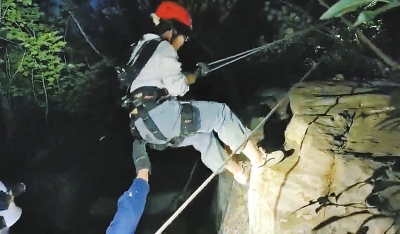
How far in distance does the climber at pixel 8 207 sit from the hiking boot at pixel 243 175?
27.4 inches

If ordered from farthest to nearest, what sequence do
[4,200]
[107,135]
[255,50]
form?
[255,50]
[107,135]
[4,200]

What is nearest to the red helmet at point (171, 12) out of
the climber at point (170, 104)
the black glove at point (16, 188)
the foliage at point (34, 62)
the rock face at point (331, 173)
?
the climber at point (170, 104)

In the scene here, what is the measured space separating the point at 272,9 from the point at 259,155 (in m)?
0.56

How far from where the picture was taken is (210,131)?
1342 millimetres

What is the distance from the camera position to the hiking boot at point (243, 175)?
140 centimetres

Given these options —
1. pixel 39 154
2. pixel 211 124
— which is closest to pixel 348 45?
pixel 211 124

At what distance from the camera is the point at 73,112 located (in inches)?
52.7

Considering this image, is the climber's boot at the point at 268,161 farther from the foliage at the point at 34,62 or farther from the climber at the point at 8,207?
the climber at the point at 8,207

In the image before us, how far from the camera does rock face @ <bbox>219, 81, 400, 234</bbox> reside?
1182 mm

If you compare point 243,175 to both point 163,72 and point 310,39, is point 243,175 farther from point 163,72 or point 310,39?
point 310,39

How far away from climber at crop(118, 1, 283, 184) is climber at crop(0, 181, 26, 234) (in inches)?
15.8

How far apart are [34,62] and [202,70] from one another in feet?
1.83

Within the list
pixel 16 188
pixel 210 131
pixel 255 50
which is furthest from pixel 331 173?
pixel 16 188

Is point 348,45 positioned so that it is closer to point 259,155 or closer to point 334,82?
point 334,82
